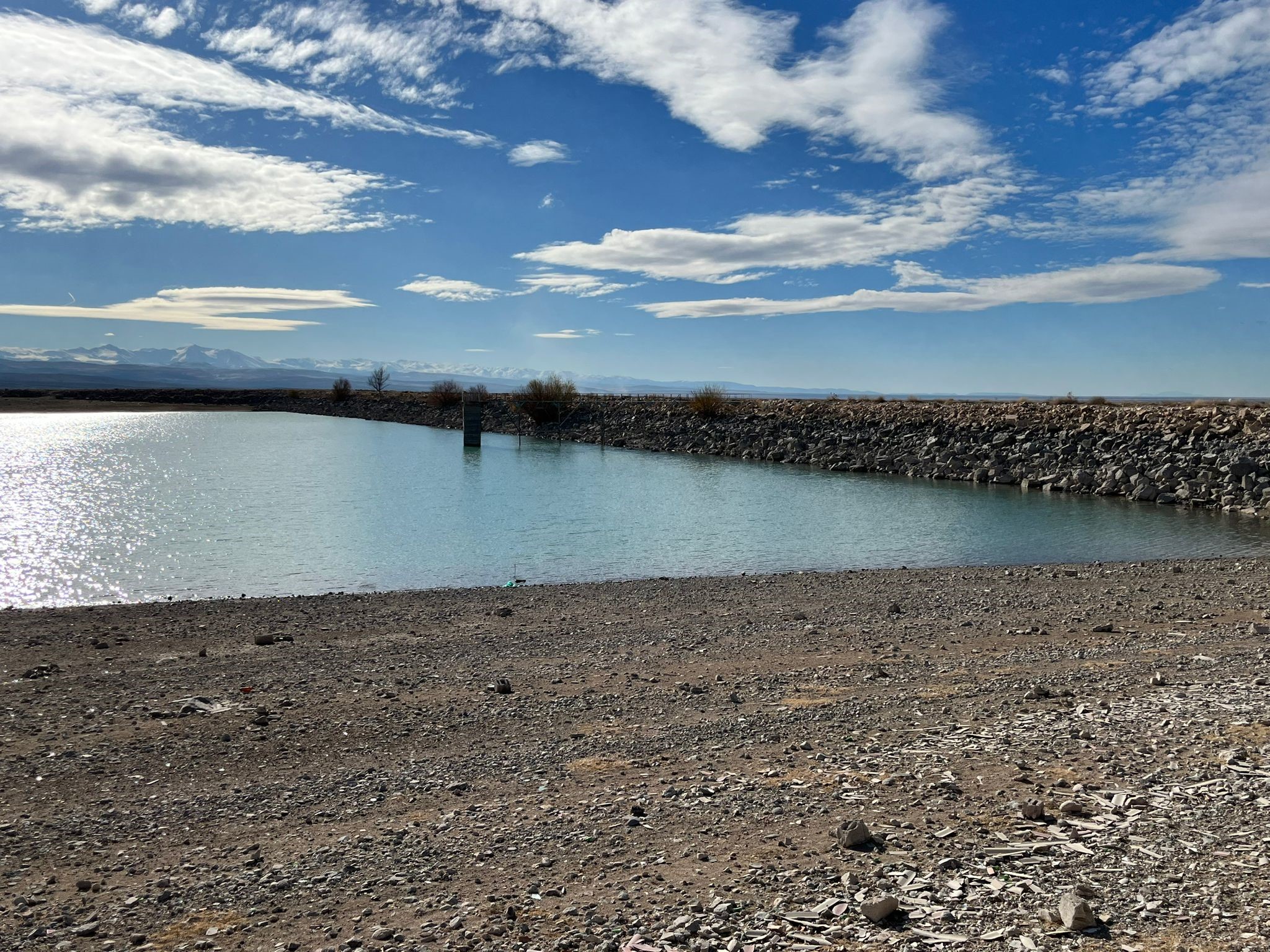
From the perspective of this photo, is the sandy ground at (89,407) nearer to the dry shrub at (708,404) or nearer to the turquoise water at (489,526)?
the dry shrub at (708,404)

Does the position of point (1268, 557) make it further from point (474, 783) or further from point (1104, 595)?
point (474, 783)

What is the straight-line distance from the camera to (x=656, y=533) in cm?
2316

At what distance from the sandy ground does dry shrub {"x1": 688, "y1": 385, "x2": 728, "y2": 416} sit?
79034 millimetres

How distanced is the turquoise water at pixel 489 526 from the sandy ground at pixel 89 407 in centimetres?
8009

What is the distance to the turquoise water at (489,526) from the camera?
57.9 feet

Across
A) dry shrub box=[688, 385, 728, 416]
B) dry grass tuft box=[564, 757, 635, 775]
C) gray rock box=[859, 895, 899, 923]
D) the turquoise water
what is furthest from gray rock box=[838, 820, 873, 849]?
dry shrub box=[688, 385, 728, 416]

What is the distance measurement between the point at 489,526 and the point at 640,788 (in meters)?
18.4

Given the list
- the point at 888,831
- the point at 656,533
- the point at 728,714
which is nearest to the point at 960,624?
the point at 728,714

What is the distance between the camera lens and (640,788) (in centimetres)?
617

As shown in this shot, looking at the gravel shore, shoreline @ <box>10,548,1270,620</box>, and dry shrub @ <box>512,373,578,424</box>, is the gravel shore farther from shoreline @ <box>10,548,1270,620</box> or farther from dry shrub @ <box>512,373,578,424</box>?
dry shrub @ <box>512,373,578,424</box>

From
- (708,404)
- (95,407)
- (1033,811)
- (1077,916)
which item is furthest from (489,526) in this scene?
(95,407)

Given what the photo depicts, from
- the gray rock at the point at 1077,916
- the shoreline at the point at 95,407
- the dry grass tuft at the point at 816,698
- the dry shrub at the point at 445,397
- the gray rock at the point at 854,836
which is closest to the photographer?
the gray rock at the point at 1077,916

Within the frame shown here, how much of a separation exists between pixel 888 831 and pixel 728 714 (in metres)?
2.69

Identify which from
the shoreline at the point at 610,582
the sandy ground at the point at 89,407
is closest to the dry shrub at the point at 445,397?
the sandy ground at the point at 89,407
